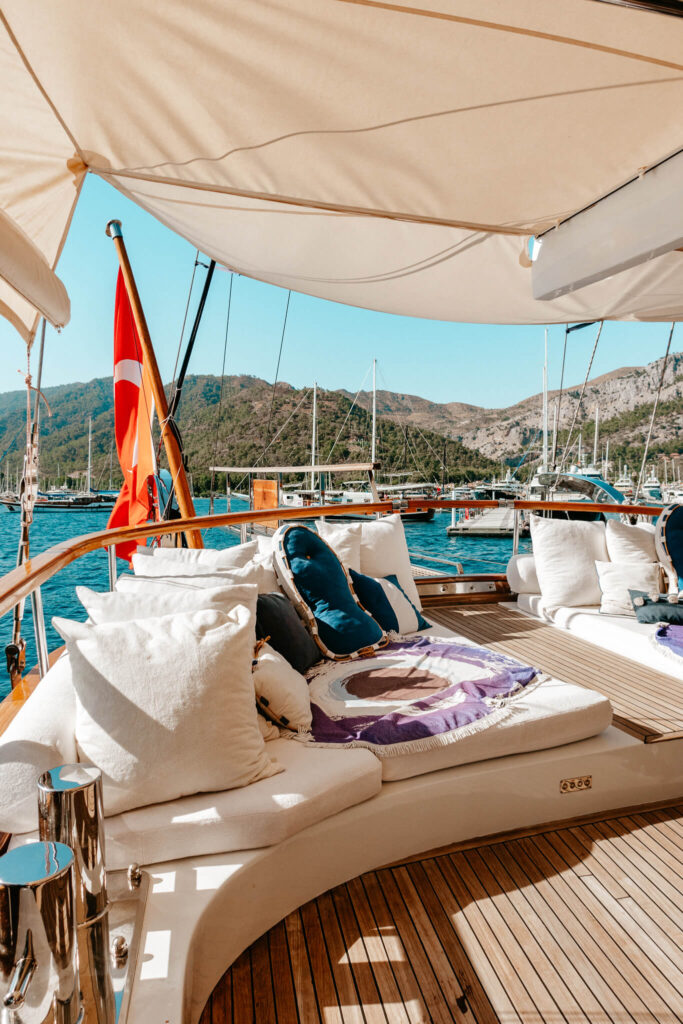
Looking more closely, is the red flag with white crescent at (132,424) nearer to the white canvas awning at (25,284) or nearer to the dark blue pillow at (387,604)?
the dark blue pillow at (387,604)

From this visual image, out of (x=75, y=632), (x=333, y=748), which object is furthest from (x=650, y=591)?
(x=75, y=632)

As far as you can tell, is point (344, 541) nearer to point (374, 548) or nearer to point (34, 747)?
point (374, 548)

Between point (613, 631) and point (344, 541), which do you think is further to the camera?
point (613, 631)

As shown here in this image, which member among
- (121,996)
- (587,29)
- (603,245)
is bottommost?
(121,996)

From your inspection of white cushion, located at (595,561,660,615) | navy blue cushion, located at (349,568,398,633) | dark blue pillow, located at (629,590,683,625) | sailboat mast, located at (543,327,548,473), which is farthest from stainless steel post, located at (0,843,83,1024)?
sailboat mast, located at (543,327,548,473)

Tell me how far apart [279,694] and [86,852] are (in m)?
0.91

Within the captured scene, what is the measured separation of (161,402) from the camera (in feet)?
10.5

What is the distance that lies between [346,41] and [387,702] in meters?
1.78

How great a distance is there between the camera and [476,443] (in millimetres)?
41438

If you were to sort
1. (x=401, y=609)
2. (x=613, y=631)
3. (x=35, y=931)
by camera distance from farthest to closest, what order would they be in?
(x=613, y=631), (x=401, y=609), (x=35, y=931)

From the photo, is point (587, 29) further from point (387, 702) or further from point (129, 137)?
point (387, 702)

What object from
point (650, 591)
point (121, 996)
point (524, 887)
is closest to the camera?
point (121, 996)

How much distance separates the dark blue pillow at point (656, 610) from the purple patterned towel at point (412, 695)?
4.23ft

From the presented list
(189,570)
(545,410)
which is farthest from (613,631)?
(545,410)
